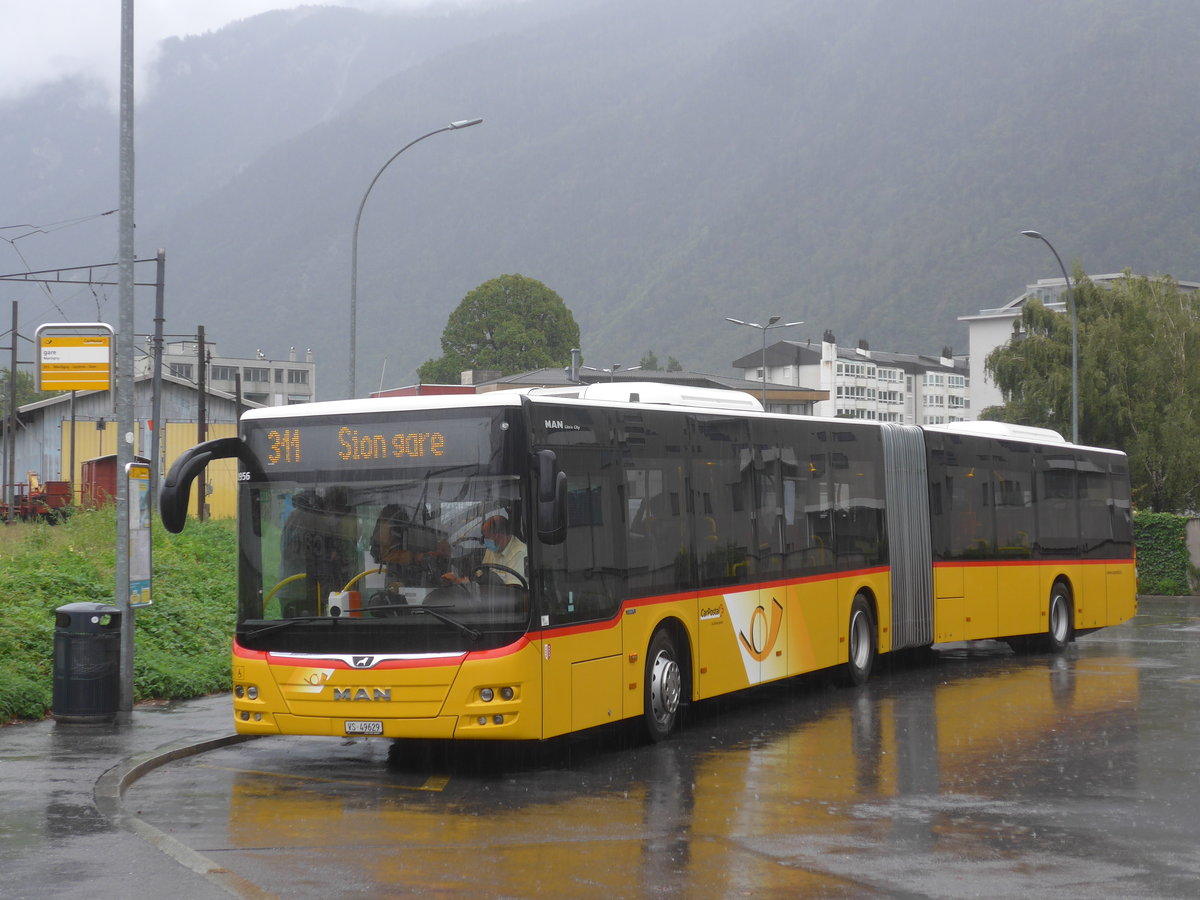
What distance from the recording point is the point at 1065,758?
12.7 m

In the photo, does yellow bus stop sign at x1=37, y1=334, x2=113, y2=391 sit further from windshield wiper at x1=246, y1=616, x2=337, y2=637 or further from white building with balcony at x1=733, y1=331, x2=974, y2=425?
white building with balcony at x1=733, y1=331, x2=974, y2=425

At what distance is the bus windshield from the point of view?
37.8ft

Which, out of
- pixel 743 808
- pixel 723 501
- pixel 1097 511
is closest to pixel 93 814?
pixel 743 808

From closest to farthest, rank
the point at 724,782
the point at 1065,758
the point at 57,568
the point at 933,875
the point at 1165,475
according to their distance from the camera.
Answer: the point at 933,875 → the point at 724,782 → the point at 1065,758 → the point at 57,568 → the point at 1165,475

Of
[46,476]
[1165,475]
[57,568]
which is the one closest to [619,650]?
[57,568]

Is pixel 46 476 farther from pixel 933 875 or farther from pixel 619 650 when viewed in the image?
pixel 933 875

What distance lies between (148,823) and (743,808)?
3.80 m

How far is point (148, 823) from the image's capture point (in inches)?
390

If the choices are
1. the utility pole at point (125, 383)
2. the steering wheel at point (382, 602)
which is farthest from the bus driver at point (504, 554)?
the utility pole at point (125, 383)

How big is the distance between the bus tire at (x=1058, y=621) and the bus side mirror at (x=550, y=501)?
528 inches

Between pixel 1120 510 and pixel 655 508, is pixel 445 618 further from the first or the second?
pixel 1120 510

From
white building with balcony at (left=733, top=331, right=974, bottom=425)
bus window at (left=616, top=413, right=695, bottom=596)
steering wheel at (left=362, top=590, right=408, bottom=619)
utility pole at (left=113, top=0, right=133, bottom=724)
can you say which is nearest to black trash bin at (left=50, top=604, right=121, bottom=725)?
utility pole at (left=113, top=0, right=133, bottom=724)

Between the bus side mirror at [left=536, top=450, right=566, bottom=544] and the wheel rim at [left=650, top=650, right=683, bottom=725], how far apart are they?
253cm

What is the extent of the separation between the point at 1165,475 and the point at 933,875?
1885 inches
